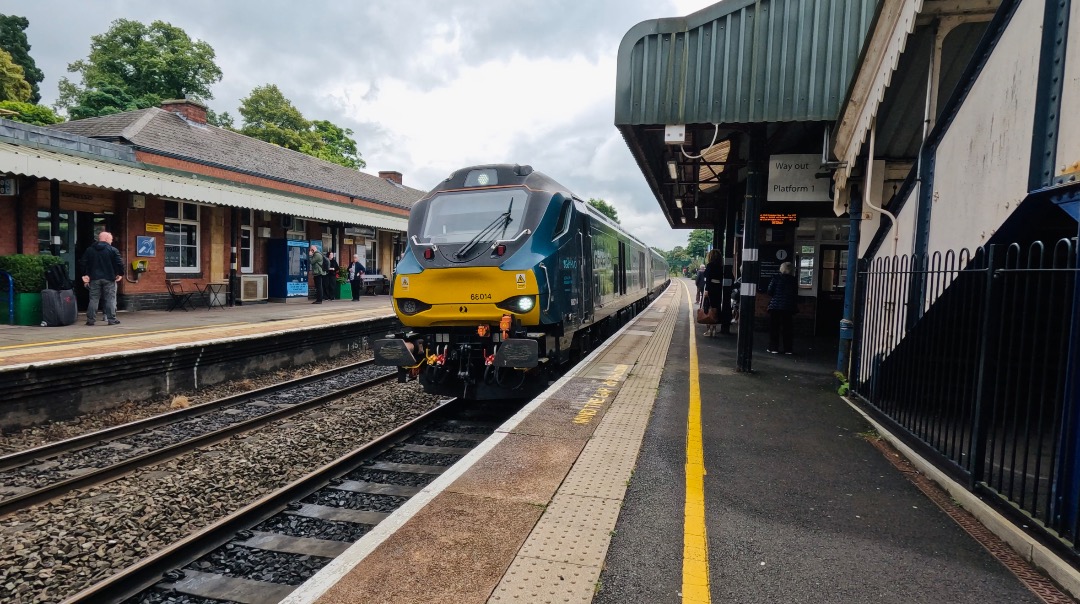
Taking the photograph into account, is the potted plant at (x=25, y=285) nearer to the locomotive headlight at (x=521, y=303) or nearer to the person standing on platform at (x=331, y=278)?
the person standing on platform at (x=331, y=278)

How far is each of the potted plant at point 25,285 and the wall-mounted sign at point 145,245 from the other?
11.2 feet

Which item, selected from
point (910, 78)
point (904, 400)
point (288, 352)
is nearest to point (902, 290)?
point (904, 400)

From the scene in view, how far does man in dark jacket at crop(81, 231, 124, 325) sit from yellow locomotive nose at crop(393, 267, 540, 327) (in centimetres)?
736

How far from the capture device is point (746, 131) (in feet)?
27.5

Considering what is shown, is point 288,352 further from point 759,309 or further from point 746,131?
point 759,309

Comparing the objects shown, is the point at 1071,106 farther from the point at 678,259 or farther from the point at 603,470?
the point at 678,259

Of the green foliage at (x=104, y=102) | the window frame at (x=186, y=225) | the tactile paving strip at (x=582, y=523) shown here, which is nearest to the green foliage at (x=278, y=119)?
the green foliage at (x=104, y=102)

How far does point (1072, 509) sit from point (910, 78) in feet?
18.0

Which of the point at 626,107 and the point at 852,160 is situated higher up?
the point at 626,107

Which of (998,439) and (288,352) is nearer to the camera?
(998,439)

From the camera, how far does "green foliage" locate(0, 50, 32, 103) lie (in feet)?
121

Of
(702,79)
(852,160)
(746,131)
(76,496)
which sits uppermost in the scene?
(702,79)

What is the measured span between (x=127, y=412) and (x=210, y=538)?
4647 mm

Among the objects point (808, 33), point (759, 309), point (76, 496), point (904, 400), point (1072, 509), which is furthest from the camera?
point (759, 309)
